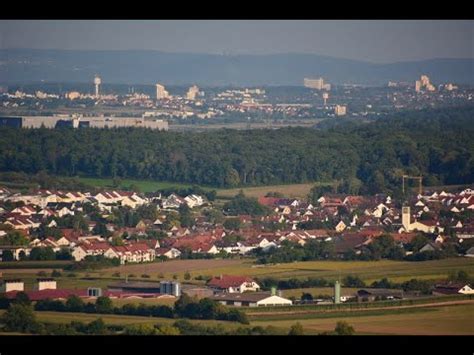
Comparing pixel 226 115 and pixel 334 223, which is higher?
pixel 226 115

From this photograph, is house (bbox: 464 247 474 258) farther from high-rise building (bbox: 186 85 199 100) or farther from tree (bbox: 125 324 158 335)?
high-rise building (bbox: 186 85 199 100)

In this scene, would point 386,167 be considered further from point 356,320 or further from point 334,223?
point 356,320

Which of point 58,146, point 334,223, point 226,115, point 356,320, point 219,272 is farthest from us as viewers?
point 226,115

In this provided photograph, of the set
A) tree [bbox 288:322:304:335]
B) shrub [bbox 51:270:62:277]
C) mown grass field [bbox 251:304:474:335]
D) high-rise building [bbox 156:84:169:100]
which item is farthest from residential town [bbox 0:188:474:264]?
tree [bbox 288:322:304:335]

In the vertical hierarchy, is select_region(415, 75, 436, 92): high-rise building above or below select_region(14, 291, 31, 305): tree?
above

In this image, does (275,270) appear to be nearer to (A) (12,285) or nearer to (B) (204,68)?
(A) (12,285)

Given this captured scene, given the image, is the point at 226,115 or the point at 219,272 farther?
the point at 226,115
